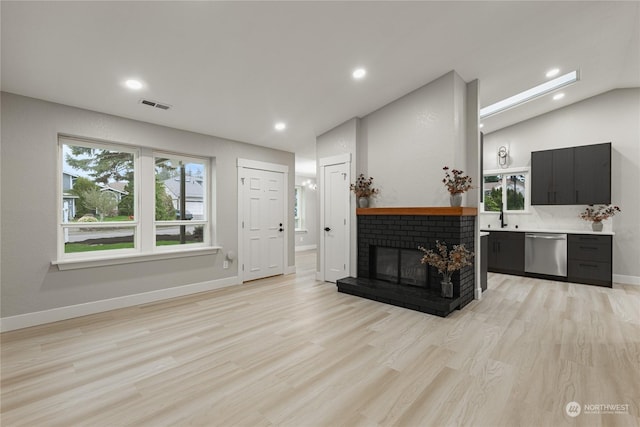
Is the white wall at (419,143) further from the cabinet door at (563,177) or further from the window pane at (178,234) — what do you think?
the window pane at (178,234)

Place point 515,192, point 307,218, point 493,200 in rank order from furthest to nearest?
point 307,218, point 493,200, point 515,192

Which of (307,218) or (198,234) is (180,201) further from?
(307,218)

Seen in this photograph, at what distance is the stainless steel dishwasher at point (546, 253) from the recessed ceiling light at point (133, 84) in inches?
251

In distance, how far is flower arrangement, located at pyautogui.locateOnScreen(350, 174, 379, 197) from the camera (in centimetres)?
446

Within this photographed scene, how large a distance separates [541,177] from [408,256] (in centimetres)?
346

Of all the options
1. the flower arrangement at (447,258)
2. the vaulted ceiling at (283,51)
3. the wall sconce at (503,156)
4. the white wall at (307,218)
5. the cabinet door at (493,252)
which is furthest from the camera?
the white wall at (307,218)

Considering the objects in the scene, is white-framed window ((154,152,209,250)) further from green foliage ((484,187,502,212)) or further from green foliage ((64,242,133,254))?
green foliage ((484,187,502,212))

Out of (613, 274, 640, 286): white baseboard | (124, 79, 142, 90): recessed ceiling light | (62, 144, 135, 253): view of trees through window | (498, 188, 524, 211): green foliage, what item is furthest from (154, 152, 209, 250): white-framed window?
(613, 274, 640, 286): white baseboard

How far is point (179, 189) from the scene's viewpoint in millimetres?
4422

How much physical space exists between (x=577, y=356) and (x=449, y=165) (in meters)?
2.28

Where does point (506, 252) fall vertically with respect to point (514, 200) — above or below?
below

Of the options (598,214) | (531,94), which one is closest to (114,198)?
(531,94)

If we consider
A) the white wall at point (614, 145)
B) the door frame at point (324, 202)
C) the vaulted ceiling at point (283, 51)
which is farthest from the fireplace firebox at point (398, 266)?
the white wall at point (614, 145)

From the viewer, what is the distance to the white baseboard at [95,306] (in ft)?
9.80
